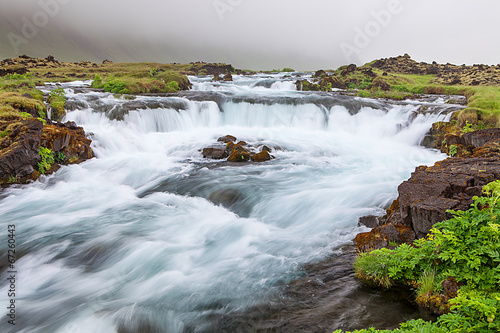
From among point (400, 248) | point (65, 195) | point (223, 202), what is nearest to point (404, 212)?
point (400, 248)

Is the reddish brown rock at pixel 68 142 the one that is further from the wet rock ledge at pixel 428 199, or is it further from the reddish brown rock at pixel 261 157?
the wet rock ledge at pixel 428 199

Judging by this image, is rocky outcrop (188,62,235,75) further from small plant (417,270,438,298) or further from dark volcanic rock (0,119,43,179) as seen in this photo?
small plant (417,270,438,298)

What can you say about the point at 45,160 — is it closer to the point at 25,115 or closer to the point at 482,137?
the point at 25,115

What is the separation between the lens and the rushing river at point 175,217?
5.77 meters

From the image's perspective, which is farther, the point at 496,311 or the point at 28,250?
the point at 28,250

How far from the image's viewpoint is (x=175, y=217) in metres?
9.46

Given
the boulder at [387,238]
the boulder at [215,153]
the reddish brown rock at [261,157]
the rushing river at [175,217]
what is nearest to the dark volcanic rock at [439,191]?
the boulder at [387,238]

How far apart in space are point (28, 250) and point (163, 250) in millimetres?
3325

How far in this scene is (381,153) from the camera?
55.7 ft

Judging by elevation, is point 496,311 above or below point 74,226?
above

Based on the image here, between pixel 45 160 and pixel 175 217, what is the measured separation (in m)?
6.65

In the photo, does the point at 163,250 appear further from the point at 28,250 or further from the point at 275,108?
the point at 275,108

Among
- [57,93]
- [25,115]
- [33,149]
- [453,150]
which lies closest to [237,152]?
[33,149]

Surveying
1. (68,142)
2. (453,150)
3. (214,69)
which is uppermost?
(214,69)
